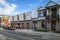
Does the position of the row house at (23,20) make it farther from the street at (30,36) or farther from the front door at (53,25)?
the street at (30,36)

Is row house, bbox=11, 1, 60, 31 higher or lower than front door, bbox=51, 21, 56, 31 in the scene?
higher

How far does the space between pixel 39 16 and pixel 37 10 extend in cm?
234

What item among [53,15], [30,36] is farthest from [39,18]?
[30,36]

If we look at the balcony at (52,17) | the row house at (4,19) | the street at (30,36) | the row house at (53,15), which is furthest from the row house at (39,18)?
the row house at (4,19)

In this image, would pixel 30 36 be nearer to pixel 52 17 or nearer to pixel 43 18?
pixel 52 17

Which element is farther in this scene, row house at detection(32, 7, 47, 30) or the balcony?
row house at detection(32, 7, 47, 30)

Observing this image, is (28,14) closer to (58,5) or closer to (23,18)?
(23,18)

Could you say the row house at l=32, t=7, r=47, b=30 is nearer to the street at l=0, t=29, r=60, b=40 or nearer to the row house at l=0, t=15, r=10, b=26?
the street at l=0, t=29, r=60, b=40

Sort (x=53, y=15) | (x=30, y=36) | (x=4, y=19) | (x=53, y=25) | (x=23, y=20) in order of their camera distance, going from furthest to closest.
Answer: (x=4, y=19), (x=23, y=20), (x=53, y=25), (x=53, y=15), (x=30, y=36)

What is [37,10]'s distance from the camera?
52125 mm

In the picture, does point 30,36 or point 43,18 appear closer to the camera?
point 30,36

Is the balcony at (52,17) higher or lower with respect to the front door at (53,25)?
higher

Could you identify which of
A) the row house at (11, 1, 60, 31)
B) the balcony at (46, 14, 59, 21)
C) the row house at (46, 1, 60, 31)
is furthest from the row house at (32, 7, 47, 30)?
the balcony at (46, 14, 59, 21)

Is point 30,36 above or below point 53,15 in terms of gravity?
below
